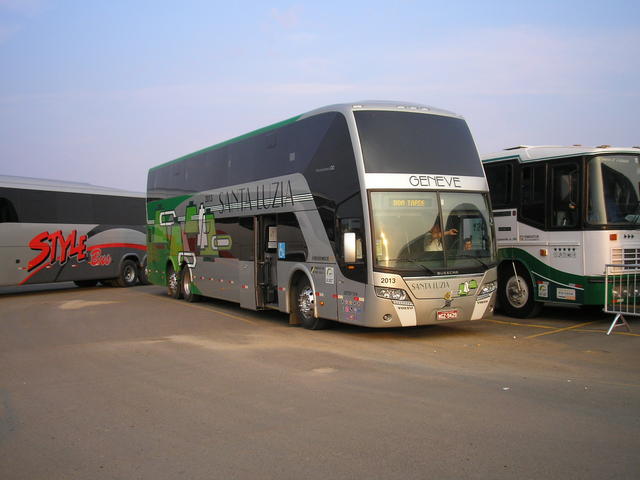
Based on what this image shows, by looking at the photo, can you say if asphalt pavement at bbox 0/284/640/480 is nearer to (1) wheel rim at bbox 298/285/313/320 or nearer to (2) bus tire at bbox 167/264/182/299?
(1) wheel rim at bbox 298/285/313/320

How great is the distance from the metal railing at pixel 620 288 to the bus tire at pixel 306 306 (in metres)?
5.21

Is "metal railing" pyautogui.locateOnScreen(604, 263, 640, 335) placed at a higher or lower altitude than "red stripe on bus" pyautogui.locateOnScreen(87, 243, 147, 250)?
lower

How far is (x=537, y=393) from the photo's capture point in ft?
23.1

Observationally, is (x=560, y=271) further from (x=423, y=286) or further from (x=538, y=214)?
(x=423, y=286)

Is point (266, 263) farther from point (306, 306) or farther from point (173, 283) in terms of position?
point (173, 283)

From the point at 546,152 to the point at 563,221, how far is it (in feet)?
4.96

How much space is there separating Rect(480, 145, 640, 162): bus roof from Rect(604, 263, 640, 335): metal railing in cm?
221

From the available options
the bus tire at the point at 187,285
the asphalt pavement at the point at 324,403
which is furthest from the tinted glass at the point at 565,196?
the bus tire at the point at 187,285

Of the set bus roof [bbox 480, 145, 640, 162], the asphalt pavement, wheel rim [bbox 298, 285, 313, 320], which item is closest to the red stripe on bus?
the asphalt pavement

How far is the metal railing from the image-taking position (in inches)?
445

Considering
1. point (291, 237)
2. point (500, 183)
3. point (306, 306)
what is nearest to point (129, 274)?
point (291, 237)

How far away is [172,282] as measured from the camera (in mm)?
19219

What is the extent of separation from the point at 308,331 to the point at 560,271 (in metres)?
5.00

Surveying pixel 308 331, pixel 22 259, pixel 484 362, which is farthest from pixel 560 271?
pixel 22 259
